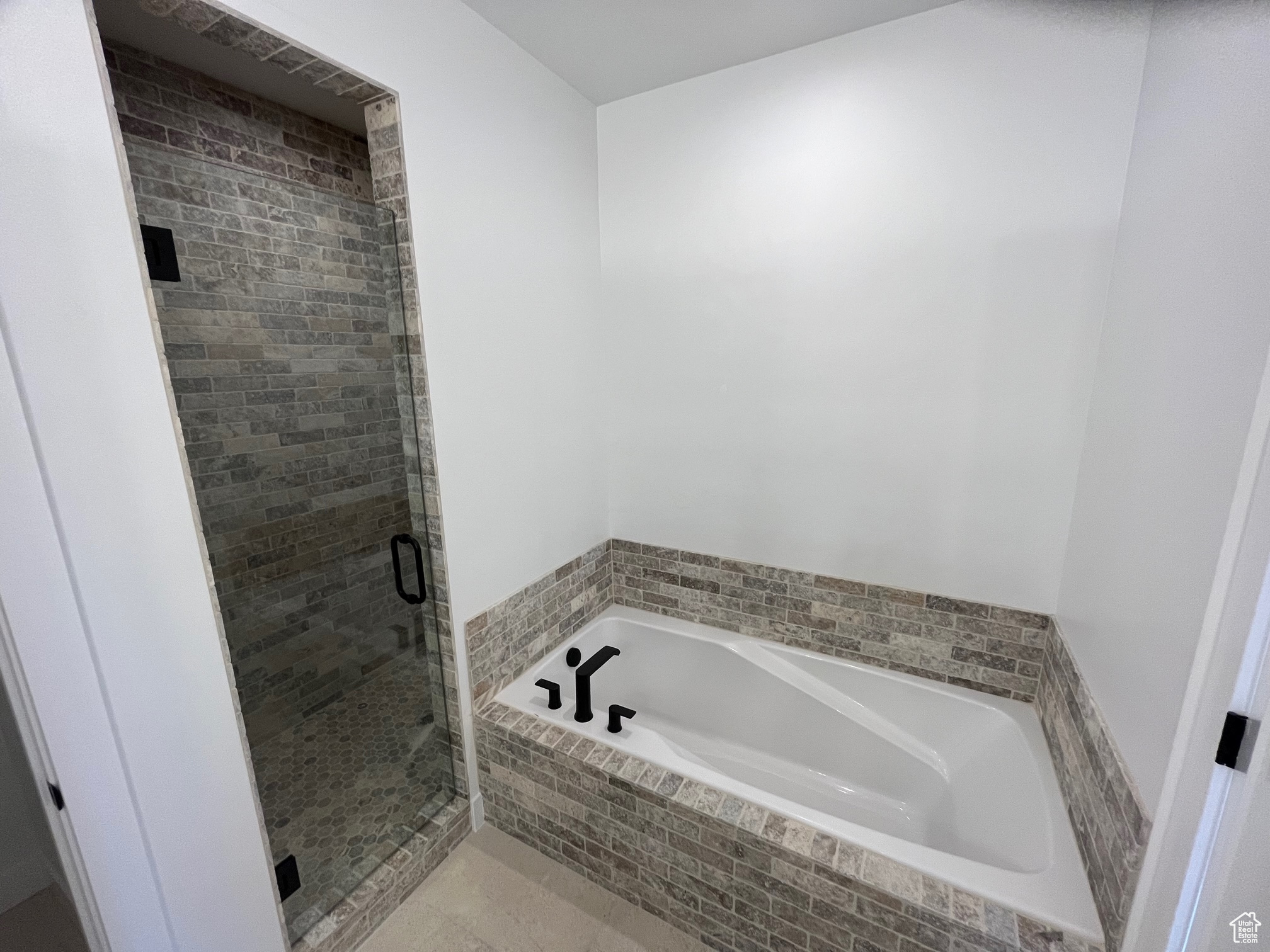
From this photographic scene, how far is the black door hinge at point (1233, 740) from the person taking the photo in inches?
29.6

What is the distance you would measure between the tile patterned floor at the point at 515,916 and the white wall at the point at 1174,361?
4.53ft

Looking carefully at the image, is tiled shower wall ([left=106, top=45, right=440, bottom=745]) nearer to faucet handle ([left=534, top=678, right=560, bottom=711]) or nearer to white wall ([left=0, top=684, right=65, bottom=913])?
faucet handle ([left=534, top=678, right=560, bottom=711])

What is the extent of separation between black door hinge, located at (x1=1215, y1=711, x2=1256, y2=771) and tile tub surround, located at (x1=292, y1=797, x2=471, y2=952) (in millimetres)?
1997

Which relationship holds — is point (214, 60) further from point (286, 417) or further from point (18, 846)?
point (18, 846)

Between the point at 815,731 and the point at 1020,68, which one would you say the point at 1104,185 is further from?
the point at 815,731

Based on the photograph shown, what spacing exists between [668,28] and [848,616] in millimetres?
2203

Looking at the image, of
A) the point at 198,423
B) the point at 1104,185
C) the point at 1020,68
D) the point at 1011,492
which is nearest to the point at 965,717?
the point at 1011,492

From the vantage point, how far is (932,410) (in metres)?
1.72

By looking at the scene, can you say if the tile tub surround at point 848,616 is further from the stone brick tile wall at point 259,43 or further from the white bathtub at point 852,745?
the stone brick tile wall at point 259,43

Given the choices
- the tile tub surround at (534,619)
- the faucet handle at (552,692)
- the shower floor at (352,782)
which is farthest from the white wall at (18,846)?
the faucet handle at (552,692)

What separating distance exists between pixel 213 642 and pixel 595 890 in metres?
1.38

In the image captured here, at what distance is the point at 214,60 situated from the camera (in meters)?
1.65

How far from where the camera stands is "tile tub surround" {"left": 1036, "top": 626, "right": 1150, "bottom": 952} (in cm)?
100

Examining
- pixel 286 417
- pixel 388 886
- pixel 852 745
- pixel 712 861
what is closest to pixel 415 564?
pixel 286 417
